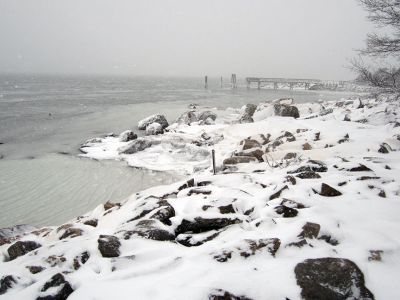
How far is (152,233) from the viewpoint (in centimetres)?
378

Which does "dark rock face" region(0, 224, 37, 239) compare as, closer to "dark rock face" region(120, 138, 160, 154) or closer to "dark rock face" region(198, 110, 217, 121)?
"dark rock face" region(120, 138, 160, 154)

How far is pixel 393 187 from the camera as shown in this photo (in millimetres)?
4699

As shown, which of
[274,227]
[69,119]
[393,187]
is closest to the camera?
[274,227]

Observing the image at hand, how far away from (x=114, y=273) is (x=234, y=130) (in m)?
13.1

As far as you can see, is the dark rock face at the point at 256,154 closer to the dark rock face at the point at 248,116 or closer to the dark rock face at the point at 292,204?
the dark rock face at the point at 292,204

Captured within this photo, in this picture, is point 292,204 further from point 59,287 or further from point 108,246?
point 59,287

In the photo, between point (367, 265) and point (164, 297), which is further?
point (367, 265)

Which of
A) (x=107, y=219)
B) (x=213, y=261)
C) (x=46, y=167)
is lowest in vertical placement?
(x=46, y=167)

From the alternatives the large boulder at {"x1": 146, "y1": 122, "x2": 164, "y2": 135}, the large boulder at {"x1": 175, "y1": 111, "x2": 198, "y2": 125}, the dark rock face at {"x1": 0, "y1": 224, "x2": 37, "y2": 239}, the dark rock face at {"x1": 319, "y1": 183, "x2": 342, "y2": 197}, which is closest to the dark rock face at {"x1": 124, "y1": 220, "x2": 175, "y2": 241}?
the dark rock face at {"x1": 319, "y1": 183, "x2": 342, "y2": 197}

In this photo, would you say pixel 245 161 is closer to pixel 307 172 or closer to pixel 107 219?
pixel 307 172

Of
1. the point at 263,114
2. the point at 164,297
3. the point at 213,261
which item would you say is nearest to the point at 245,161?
the point at 213,261

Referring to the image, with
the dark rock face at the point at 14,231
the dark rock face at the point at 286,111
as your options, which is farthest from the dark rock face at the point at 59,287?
the dark rock face at the point at 286,111

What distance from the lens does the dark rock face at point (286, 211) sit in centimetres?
397

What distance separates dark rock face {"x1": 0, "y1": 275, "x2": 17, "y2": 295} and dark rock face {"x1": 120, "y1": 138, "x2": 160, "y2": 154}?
1029cm
